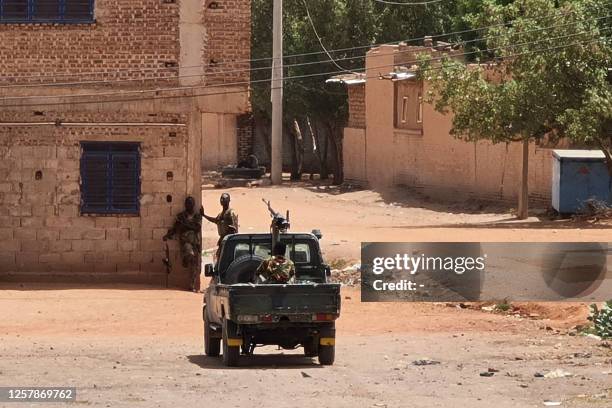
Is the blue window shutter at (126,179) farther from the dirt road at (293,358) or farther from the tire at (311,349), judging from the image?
the tire at (311,349)

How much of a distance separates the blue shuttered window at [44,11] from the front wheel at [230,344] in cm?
1015

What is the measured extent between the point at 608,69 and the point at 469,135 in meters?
3.97

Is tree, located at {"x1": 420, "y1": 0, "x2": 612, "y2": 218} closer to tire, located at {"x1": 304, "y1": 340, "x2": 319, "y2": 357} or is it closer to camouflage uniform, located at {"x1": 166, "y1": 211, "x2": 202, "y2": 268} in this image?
camouflage uniform, located at {"x1": 166, "y1": 211, "x2": 202, "y2": 268}

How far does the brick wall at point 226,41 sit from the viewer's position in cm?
2366

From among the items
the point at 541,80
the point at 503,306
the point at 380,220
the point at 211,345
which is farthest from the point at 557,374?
the point at 380,220

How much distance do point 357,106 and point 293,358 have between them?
3502 centimetres

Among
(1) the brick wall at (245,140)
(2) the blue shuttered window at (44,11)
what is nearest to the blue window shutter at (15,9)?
(2) the blue shuttered window at (44,11)

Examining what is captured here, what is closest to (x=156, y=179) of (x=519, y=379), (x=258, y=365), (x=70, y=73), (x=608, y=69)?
(x=70, y=73)

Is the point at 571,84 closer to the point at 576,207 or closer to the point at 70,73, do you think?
the point at 576,207

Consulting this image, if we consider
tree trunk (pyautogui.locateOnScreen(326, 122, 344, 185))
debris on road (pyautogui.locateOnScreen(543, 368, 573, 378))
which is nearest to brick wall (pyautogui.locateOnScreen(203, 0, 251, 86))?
debris on road (pyautogui.locateOnScreen(543, 368, 573, 378))

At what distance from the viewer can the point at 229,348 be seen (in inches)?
583

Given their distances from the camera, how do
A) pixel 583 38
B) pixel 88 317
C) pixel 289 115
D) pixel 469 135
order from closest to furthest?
pixel 88 317 < pixel 583 38 < pixel 469 135 < pixel 289 115

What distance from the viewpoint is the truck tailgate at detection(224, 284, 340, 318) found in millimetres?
14492

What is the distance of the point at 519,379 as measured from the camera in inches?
534
